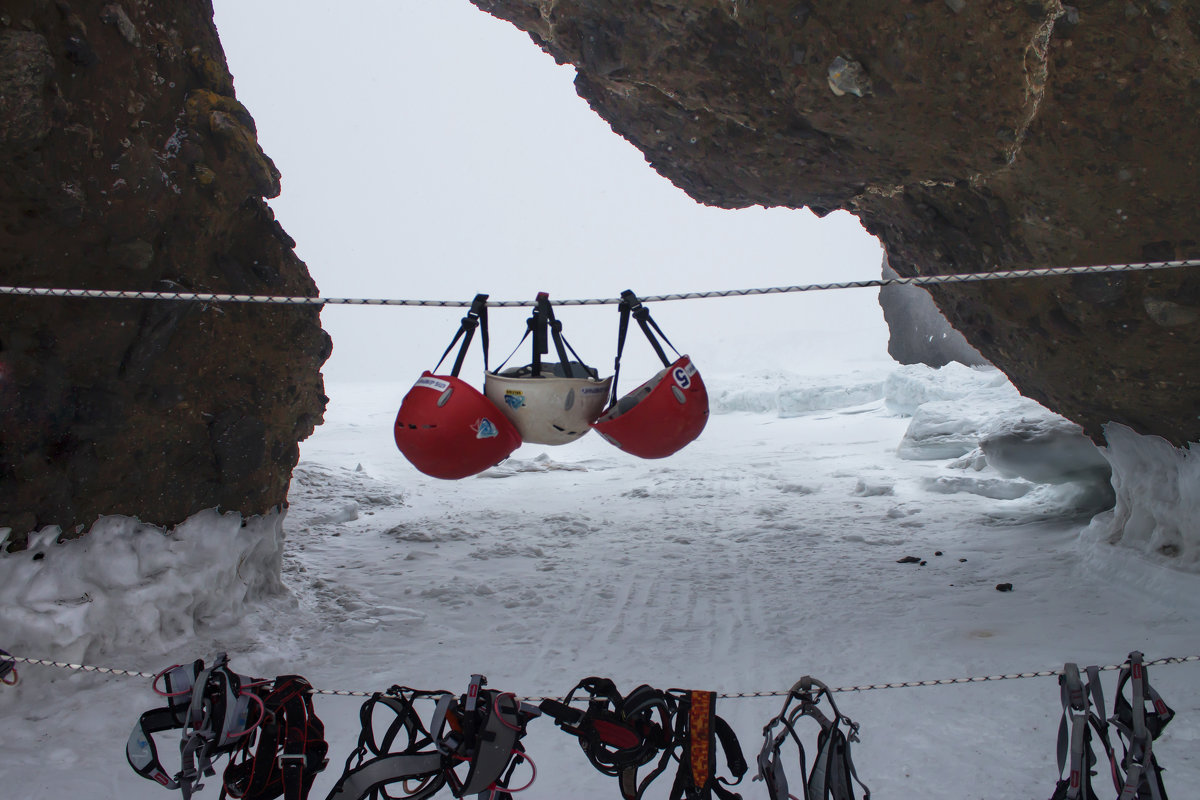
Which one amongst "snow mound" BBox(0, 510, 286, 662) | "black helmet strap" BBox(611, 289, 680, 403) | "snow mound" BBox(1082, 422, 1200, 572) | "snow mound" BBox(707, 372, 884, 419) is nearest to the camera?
"black helmet strap" BBox(611, 289, 680, 403)

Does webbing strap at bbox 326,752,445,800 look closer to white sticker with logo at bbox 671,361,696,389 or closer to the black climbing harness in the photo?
the black climbing harness

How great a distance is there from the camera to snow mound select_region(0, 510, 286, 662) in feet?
10.2

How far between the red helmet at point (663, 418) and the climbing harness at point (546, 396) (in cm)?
9

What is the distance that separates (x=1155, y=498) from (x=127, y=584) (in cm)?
598

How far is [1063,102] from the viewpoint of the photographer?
3.01m

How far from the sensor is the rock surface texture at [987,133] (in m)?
2.88

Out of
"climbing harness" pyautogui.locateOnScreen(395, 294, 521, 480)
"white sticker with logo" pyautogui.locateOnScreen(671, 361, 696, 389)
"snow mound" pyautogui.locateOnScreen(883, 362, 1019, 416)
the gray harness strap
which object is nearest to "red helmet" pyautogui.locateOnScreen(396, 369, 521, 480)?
"climbing harness" pyautogui.locateOnScreen(395, 294, 521, 480)

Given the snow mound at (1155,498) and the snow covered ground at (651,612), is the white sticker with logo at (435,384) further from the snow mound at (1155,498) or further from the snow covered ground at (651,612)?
the snow mound at (1155,498)

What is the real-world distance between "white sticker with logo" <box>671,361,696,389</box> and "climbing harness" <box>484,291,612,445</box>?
0.27 meters

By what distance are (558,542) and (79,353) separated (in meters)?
4.17

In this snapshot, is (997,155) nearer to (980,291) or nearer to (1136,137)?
(1136,137)

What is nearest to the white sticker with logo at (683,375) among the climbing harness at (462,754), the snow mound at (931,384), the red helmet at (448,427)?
the red helmet at (448,427)

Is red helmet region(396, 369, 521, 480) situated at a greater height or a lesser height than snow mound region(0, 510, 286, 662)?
greater

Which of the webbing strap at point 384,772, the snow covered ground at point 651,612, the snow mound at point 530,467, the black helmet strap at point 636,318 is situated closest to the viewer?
the webbing strap at point 384,772
